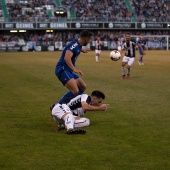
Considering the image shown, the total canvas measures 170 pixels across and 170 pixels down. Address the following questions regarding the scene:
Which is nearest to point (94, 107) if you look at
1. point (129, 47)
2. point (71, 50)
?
point (71, 50)

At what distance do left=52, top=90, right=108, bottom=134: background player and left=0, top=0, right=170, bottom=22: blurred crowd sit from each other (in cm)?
5861

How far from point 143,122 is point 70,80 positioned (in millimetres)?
2119

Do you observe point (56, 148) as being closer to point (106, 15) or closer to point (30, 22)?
point (30, 22)

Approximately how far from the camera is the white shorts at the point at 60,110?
10398mm

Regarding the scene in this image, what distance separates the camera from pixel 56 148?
8.67m

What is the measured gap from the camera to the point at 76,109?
1077 centimetres

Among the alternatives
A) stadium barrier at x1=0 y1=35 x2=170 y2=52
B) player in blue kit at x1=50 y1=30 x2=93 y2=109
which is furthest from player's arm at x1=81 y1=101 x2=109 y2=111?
stadium barrier at x1=0 y1=35 x2=170 y2=52

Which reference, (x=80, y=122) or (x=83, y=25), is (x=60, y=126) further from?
(x=83, y=25)

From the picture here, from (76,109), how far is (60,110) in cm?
46

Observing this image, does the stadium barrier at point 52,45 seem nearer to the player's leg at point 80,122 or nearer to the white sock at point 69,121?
the player's leg at point 80,122

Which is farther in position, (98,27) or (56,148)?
(98,27)

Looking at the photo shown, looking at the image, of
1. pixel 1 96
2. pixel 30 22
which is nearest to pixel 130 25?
pixel 30 22

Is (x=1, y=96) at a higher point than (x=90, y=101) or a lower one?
lower

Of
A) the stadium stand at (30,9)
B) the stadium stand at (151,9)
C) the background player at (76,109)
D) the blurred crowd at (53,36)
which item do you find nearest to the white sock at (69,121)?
the background player at (76,109)
